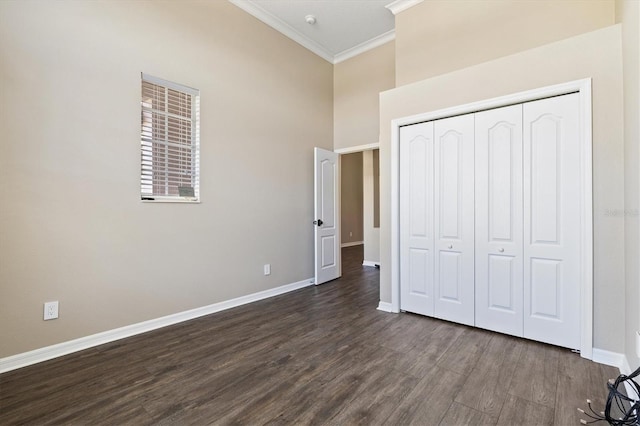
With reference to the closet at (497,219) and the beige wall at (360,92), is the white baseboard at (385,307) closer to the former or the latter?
the closet at (497,219)

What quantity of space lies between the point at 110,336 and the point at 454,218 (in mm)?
3505

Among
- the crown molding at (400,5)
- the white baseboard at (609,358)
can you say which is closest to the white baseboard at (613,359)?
the white baseboard at (609,358)

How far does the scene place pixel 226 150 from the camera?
364 cm

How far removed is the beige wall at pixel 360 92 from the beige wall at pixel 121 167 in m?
1.17

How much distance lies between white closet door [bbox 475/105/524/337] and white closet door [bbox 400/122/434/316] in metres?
0.48

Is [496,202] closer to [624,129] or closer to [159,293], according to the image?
[624,129]

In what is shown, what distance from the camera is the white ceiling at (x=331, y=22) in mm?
3828

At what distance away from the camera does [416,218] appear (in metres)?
3.37

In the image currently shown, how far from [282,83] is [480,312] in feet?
12.6

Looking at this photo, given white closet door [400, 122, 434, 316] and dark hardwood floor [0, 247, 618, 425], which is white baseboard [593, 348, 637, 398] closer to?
dark hardwood floor [0, 247, 618, 425]

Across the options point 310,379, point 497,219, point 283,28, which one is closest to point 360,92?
point 283,28

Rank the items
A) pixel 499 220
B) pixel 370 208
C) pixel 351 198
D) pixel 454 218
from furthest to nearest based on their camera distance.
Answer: pixel 351 198, pixel 370 208, pixel 454 218, pixel 499 220

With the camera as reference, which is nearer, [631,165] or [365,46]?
[631,165]

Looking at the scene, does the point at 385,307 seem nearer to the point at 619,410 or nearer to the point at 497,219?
the point at 497,219
